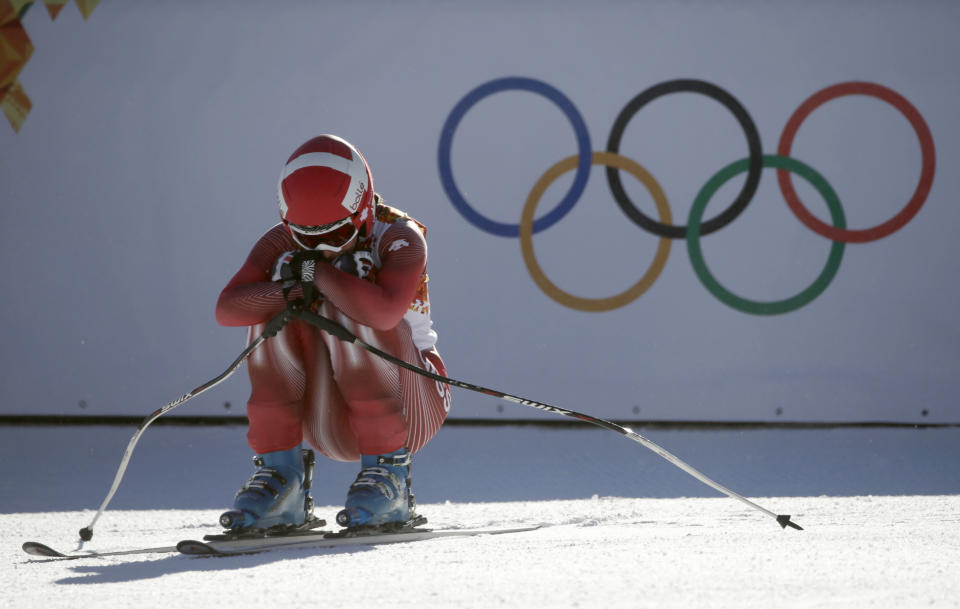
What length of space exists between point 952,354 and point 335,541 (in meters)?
3.25

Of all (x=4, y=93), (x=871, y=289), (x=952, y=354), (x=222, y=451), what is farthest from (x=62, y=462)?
(x=952, y=354)

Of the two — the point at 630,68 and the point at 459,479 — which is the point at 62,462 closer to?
the point at 459,479

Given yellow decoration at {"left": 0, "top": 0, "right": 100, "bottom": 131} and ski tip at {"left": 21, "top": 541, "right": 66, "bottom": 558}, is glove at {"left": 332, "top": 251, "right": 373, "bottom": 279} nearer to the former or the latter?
ski tip at {"left": 21, "top": 541, "right": 66, "bottom": 558}

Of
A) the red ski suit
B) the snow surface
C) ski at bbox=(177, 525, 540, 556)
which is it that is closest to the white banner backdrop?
the snow surface

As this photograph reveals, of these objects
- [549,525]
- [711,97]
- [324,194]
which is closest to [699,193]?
[711,97]

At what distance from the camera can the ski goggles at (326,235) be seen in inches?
83.2


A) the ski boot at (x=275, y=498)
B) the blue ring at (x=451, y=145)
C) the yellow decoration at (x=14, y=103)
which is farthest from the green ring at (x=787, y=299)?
the yellow decoration at (x=14, y=103)

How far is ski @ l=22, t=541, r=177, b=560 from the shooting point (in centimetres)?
195

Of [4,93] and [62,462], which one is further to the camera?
[4,93]

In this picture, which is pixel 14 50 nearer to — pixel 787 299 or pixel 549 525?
pixel 549 525

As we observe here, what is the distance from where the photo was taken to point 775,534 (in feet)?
6.57

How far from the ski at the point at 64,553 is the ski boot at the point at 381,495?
0.37m

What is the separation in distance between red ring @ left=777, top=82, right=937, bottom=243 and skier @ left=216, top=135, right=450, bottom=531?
2600 mm

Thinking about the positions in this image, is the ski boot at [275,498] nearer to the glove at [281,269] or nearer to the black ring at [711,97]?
the glove at [281,269]
